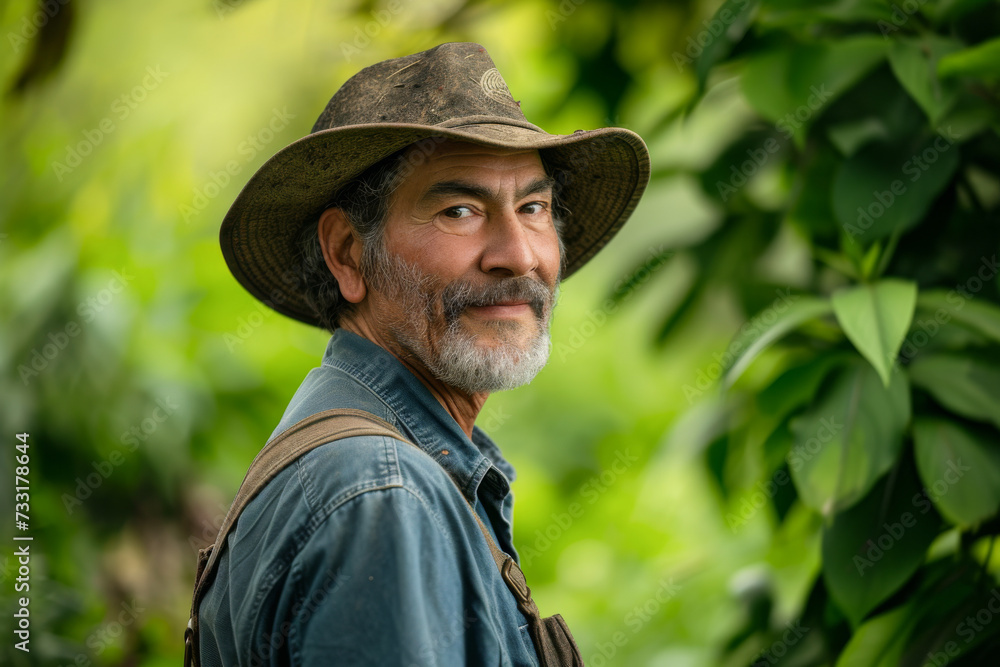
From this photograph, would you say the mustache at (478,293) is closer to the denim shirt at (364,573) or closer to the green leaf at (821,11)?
the denim shirt at (364,573)

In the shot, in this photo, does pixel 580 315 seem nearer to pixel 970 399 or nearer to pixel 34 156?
pixel 34 156

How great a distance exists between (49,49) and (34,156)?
1.81 feet

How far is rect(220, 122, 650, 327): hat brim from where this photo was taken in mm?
1306

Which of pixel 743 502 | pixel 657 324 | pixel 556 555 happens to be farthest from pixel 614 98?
pixel 556 555

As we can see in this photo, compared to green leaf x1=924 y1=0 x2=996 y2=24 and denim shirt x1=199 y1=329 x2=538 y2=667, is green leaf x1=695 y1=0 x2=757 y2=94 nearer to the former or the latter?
green leaf x1=924 y1=0 x2=996 y2=24

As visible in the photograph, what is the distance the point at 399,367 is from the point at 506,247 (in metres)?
0.24

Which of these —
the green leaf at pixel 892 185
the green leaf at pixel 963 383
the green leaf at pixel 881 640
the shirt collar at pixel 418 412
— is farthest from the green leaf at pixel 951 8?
the shirt collar at pixel 418 412

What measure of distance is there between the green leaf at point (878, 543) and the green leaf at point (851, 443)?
3.5 inches

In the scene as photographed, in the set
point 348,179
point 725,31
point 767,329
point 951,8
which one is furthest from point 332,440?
point 951,8

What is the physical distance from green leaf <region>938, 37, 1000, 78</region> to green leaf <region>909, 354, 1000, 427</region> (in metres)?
0.53

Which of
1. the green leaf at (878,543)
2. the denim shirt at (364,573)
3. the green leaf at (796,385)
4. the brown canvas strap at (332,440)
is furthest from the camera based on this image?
the green leaf at (796,385)

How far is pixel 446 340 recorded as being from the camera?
1.36 m

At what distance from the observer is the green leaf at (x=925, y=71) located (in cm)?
169

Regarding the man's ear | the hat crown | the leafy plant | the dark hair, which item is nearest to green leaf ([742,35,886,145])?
the leafy plant
